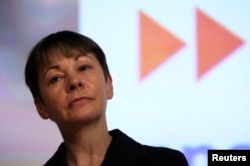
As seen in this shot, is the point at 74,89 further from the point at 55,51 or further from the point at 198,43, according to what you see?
the point at 198,43

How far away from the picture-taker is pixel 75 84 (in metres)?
0.78

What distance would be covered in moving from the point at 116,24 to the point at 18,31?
30 centimetres

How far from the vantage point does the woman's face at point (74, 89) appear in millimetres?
781

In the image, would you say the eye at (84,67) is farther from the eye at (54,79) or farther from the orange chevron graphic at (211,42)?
the orange chevron graphic at (211,42)

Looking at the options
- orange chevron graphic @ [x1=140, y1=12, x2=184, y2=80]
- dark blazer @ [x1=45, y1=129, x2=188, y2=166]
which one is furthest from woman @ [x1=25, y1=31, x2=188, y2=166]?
orange chevron graphic @ [x1=140, y1=12, x2=184, y2=80]

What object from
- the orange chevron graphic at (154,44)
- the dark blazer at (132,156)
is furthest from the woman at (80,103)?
the orange chevron graphic at (154,44)

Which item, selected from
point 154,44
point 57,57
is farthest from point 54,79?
point 154,44

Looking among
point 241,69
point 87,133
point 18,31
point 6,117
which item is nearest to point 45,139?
point 6,117

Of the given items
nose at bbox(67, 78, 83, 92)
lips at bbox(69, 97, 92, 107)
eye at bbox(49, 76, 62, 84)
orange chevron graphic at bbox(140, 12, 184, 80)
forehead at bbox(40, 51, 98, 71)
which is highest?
orange chevron graphic at bbox(140, 12, 184, 80)

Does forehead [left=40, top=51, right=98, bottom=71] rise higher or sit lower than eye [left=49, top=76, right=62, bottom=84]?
higher

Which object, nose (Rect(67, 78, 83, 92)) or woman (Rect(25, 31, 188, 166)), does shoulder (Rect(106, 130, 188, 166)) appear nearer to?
woman (Rect(25, 31, 188, 166))

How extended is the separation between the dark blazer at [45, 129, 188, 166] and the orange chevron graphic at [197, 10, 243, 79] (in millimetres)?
449

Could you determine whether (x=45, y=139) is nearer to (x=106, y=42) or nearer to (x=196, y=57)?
(x=106, y=42)

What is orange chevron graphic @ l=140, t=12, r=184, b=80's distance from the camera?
4.06 ft
